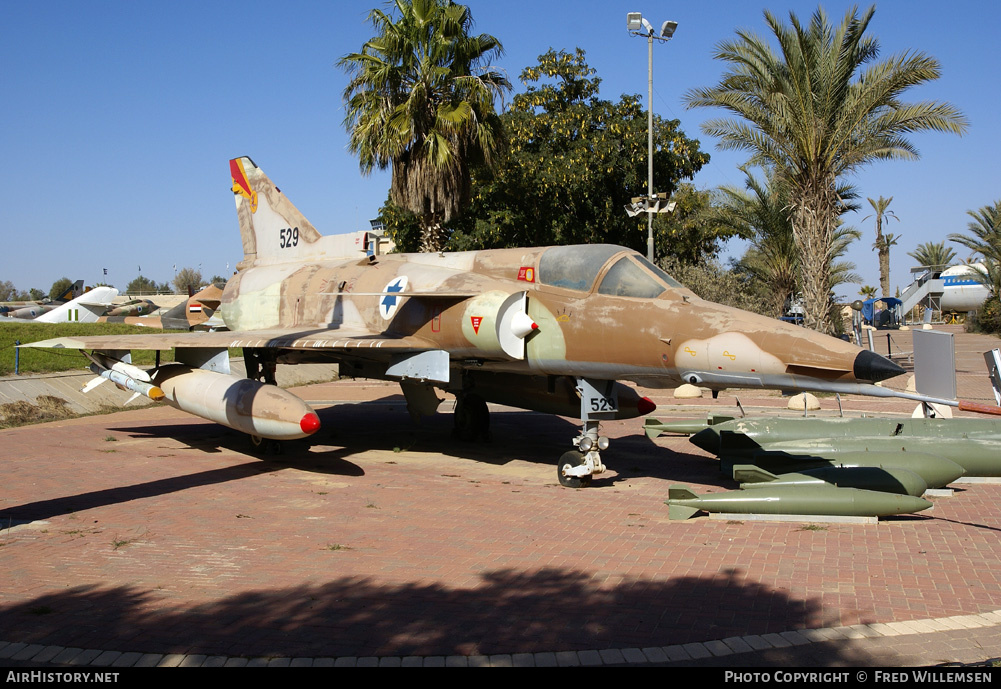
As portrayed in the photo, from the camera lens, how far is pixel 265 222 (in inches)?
670

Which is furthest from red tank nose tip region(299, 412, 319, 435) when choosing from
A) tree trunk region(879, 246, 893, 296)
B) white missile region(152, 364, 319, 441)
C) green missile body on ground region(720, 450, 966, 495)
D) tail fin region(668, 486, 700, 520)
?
tree trunk region(879, 246, 893, 296)

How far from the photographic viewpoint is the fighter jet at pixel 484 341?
30.6 ft

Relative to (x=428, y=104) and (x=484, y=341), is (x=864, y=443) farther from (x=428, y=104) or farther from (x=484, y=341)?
(x=428, y=104)

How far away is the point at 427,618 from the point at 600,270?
19.8 ft

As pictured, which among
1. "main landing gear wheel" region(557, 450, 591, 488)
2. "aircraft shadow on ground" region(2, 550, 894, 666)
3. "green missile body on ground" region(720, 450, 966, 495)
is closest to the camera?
"aircraft shadow on ground" region(2, 550, 894, 666)

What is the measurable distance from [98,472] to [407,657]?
8.68 m

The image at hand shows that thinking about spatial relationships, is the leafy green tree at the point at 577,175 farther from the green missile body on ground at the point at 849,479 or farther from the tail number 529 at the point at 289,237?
the green missile body on ground at the point at 849,479

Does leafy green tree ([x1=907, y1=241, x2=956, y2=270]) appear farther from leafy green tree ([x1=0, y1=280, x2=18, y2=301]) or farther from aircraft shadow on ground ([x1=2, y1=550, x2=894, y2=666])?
leafy green tree ([x1=0, y1=280, x2=18, y2=301])

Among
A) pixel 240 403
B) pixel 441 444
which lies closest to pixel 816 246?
pixel 441 444

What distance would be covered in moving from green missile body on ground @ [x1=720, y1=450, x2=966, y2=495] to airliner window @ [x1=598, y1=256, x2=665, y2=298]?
8.58ft

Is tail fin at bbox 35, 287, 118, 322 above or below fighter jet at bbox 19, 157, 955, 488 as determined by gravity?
above

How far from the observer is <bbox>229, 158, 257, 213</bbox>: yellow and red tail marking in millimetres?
17359
